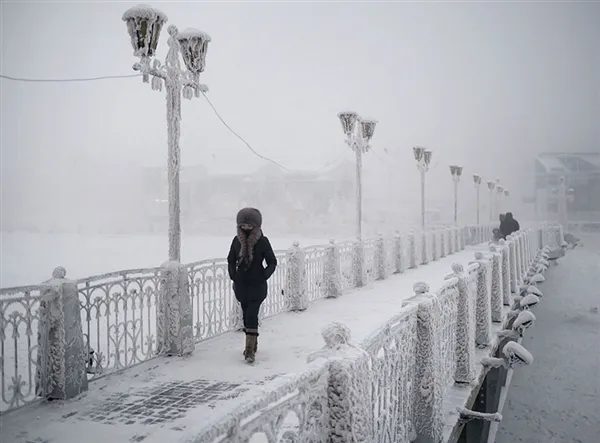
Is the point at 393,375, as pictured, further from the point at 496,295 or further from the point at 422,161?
the point at 422,161

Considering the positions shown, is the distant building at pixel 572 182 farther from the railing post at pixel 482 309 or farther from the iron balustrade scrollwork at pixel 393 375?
the iron balustrade scrollwork at pixel 393 375

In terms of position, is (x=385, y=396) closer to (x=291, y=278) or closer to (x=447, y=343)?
(x=447, y=343)

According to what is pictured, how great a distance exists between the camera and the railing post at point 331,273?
13.3 meters

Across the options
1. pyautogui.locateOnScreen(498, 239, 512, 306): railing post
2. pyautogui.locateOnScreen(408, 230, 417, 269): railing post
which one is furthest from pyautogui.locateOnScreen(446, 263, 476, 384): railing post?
pyautogui.locateOnScreen(408, 230, 417, 269): railing post

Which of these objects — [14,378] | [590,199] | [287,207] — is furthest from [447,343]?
[590,199]

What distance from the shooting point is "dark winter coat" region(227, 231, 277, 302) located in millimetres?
6879

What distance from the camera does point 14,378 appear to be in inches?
207

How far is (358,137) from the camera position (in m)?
16.5

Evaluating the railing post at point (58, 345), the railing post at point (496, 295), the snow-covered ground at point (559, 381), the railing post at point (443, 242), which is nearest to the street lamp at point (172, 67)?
the railing post at point (58, 345)

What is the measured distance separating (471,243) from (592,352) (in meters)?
20.7

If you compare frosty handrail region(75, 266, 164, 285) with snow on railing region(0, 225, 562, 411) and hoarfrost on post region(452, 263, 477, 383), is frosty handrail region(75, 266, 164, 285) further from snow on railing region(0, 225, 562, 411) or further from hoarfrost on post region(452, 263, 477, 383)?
hoarfrost on post region(452, 263, 477, 383)

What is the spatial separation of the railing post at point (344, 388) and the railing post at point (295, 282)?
8.28 m

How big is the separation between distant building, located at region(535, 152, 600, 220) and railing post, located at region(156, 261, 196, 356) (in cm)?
6624

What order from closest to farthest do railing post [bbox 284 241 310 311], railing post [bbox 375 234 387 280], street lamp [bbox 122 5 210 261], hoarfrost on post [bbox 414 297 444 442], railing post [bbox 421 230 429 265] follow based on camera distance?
1. hoarfrost on post [bbox 414 297 444 442]
2. street lamp [bbox 122 5 210 261]
3. railing post [bbox 284 241 310 311]
4. railing post [bbox 375 234 387 280]
5. railing post [bbox 421 230 429 265]
